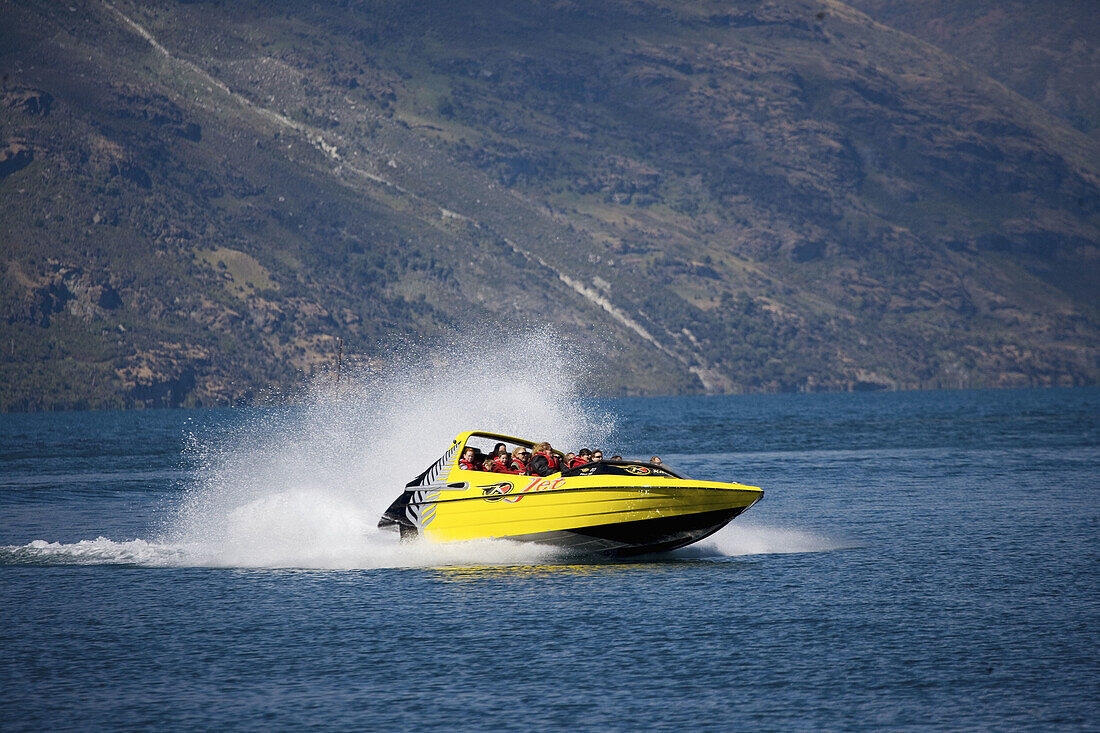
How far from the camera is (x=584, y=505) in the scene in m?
27.3

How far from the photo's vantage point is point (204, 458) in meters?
80.6

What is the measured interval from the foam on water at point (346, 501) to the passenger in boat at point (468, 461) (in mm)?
1730

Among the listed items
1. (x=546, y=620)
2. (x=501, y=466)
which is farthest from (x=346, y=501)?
(x=546, y=620)

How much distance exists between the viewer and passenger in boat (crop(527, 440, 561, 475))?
91.5 ft

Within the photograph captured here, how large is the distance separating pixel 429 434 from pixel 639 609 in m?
25.5

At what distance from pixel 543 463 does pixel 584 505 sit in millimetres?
1381

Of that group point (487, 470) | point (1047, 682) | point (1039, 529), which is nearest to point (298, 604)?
point (487, 470)

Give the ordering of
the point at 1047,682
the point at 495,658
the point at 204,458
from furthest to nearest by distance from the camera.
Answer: the point at 204,458, the point at 495,658, the point at 1047,682

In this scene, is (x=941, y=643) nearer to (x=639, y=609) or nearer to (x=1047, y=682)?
(x=1047, y=682)

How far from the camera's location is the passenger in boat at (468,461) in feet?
93.7

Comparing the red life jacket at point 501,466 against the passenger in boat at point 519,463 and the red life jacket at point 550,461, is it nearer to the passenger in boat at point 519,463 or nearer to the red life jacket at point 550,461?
the passenger in boat at point 519,463

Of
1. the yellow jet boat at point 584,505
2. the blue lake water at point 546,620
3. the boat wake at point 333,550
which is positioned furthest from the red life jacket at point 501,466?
the blue lake water at point 546,620

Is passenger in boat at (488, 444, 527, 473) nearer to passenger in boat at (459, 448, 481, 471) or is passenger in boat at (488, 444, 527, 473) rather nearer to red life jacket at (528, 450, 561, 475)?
passenger in boat at (459, 448, 481, 471)

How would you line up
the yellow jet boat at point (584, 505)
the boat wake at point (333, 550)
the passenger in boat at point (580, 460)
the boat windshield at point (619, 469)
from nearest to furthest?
the yellow jet boat at point (584, 505) → the boat windshield at point (619, 469) → the passenger in boat at point (580, 460) → the boat wake at point (333, 550)
